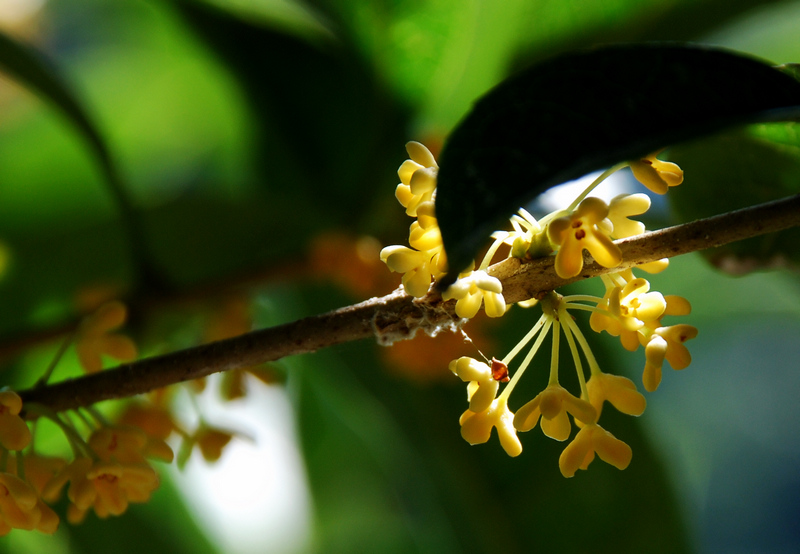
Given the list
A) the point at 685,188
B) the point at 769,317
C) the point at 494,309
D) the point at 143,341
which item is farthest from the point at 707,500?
the point at 494,309

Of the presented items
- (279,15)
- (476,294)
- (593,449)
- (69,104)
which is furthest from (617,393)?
(279,15)

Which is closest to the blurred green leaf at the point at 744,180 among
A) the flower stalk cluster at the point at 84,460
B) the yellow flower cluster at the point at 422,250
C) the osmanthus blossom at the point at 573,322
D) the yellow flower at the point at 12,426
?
the osmanthus blossom at the point at 573,322

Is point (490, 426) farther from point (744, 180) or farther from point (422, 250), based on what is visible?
point (744, 180)

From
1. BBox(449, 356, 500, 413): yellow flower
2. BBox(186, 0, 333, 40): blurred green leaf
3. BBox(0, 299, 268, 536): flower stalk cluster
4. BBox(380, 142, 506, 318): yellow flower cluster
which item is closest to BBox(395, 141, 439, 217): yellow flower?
BBox(380, 142, 506, 318): yellow flower cluster

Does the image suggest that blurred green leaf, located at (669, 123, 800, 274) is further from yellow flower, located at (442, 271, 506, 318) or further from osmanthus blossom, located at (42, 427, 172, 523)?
osmanthus blossom, located at (42, 427, 172, 523)

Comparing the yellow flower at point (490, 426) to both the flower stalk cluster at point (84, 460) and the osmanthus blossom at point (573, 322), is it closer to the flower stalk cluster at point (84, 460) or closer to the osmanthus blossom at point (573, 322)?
the osmanthus blossom at point (573, 322)
